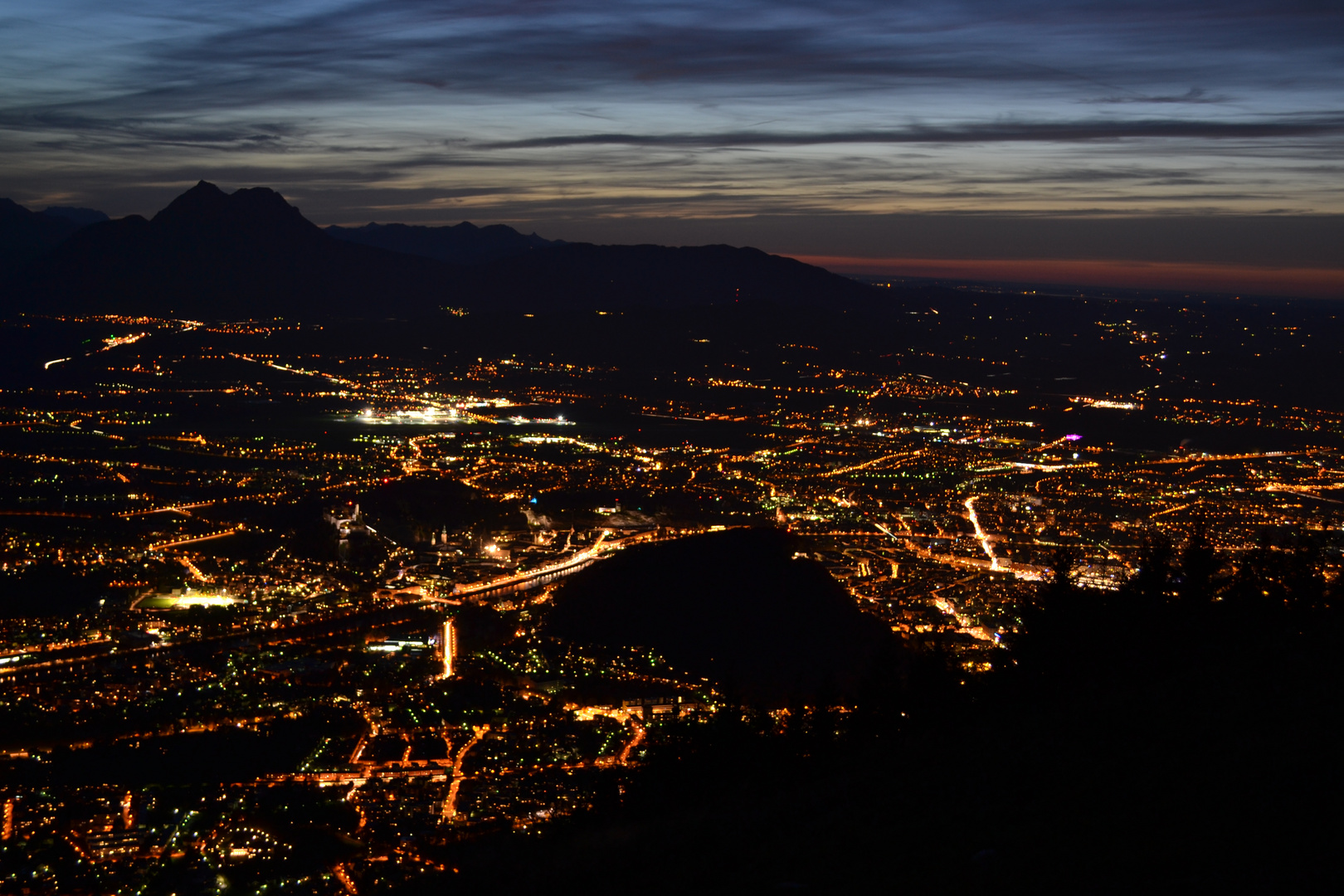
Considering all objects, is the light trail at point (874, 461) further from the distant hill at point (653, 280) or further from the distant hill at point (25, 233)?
the distant hill at point (25, 233)

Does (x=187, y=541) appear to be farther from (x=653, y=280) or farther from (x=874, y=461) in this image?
(x=653, y=280)

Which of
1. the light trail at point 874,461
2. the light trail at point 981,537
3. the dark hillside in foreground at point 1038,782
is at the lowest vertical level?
the light trail at point 981,537

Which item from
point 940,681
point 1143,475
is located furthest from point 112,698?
point 1143,475

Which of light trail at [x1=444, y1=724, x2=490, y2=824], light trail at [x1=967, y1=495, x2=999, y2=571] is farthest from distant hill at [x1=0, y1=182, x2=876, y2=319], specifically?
light trail at [x1=444, y1=724, x2=490, y2=824]

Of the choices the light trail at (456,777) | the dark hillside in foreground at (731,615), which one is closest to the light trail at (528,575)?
the dark hillside in foreground at (731,615)

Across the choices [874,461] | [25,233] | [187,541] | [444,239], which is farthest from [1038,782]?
[444,239]

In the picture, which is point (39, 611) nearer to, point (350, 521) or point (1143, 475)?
point (350, 521)
